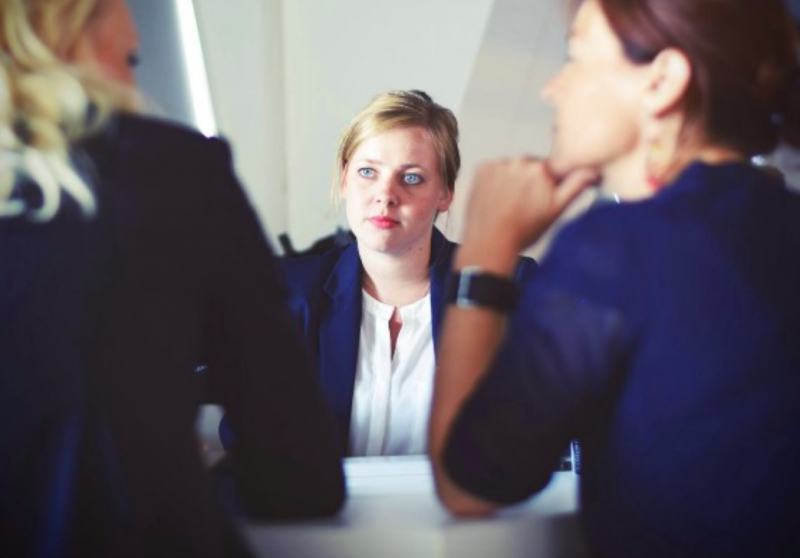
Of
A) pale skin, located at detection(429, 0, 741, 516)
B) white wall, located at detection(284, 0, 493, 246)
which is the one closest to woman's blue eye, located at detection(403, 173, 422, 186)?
white wall, located at detection(284, 0, 493, 246)

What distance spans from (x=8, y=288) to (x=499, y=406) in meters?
0.38

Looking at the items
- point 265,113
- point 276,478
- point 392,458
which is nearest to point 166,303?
point 276,478

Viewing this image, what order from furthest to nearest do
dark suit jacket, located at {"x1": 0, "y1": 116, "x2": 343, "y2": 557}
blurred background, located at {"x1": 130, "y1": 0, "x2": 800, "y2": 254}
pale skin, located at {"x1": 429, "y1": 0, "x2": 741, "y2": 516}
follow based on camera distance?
blurred background, located at {"x1": 130, "y1": 0, "x2": 800, "y2": 254}
pale skin, located at {"x1": 429, "y1": 0, "x2": 741, "y2": 516}
dark suit jacket, located at {"x1": 0, "y1": 116, "x2": 343, "y2": 557}

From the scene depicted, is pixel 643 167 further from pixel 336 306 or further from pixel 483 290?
pixel 336 306

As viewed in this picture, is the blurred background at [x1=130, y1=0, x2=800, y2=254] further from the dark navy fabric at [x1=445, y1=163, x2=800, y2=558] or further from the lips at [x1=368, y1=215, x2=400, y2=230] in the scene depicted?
the dark navy fabric at [x1=445, y1=163, x2=800, y2=558]

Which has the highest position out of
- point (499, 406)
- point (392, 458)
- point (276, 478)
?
point (499, 406)

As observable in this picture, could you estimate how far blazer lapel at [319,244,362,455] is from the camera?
0.84 metres

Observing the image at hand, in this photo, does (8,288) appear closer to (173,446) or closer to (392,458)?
→ (173,446)

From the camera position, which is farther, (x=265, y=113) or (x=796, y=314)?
(x=265, y=113)

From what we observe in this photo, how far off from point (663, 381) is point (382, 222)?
53cm

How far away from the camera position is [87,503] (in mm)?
458

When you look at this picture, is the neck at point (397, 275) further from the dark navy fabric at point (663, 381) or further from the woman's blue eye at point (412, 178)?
the dark navy fabric at point (663, 381)

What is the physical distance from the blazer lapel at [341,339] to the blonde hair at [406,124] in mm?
132

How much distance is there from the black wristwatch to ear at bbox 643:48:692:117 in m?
0.23
